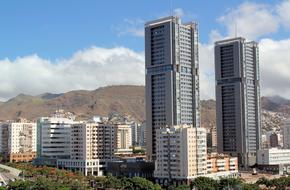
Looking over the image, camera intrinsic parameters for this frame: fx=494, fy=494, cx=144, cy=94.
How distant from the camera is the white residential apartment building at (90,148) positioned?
287 ft

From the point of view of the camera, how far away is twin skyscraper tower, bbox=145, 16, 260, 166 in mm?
87875

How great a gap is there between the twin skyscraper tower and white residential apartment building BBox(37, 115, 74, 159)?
1830cm

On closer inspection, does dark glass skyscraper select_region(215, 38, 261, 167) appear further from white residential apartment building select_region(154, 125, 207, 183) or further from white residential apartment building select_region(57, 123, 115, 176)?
white residential apartment building select_region(154, 125, 207, 183)

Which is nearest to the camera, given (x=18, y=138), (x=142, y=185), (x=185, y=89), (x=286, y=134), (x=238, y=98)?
(x=142, y=185)

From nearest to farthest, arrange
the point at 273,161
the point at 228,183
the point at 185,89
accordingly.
→ the point at 228,183 < the point at 185,89 < the point at 273,161

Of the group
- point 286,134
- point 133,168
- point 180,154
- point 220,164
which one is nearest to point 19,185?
point 180,154

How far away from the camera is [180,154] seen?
6825cm

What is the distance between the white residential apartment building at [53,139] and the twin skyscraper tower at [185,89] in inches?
721

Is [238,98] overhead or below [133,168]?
overhead

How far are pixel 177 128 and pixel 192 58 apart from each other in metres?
25.5

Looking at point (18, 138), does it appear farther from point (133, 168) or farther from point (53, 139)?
point (133, 168)

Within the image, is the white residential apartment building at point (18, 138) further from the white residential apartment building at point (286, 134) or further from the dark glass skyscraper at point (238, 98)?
the white residential apartment building at point (286, 134)

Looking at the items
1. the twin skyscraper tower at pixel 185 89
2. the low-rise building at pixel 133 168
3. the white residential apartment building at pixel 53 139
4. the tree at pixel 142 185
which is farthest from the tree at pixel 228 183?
the white residential apartment building at pixel 53 139

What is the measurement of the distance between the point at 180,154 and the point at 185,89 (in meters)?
24.0
